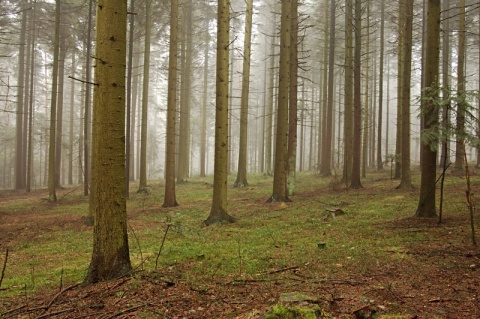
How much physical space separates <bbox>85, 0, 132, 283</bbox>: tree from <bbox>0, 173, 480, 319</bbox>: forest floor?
1.42ft

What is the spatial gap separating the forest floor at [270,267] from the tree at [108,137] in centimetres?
43

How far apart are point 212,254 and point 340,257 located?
2.53 m

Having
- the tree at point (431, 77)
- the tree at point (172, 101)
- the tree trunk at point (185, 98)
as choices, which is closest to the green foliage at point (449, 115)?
the tree at point (431, 77)

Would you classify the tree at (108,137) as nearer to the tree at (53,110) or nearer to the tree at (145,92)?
the tree at (145,92)

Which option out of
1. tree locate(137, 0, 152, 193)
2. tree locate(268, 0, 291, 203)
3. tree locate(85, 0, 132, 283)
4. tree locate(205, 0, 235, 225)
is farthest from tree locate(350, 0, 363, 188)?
tree locate(85, 0, 132, 283)

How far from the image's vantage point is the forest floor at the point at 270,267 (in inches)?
163

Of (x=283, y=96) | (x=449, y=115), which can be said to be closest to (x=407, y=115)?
(x=283, y=96)

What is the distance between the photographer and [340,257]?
6410mm

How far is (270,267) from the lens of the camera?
19.6 feet

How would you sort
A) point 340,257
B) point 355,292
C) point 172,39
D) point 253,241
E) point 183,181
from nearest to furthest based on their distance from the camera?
point 355,292, point 340,257, point 253,241, point 172,39, point 183,181

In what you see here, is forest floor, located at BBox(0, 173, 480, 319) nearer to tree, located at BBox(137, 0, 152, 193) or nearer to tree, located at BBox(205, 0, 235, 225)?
tree, located at BBox(205, 0, 235, 225)

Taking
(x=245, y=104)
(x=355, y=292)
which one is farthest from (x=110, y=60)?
(x=245, y=104)

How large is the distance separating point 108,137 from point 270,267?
3.44m

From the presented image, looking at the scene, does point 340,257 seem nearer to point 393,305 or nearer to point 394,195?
point 393,305
